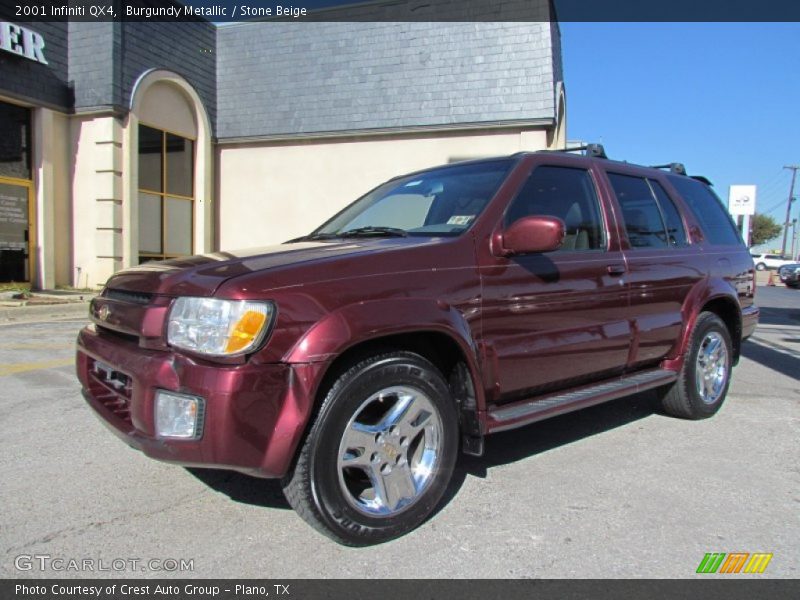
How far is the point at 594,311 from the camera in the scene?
368cm

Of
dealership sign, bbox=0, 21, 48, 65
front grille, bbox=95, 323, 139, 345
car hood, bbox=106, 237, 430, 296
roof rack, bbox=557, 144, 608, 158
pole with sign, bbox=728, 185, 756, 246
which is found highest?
dealership sign, bbox=0, 21, 48, 65

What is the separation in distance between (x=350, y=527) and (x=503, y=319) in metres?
1.28

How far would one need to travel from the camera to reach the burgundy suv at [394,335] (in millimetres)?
2412

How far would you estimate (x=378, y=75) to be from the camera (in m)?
14.9

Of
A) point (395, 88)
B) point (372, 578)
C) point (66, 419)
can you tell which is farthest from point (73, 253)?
point (372, 578)

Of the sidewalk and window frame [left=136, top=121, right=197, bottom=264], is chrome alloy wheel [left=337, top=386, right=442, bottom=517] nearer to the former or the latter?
the sidewalk

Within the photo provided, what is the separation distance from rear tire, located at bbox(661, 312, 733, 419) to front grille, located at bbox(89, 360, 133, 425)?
3709mm

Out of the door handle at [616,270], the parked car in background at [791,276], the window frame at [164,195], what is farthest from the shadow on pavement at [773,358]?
the parked car in background at [791,276]

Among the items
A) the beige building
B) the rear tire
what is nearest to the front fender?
the rear tire

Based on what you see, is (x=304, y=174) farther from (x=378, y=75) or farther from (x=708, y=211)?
(x=708, y=211)

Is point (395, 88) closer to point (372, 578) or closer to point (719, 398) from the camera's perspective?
point (719, 398)

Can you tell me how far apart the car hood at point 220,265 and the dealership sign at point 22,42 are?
35.7ft

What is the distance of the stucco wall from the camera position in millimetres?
14703

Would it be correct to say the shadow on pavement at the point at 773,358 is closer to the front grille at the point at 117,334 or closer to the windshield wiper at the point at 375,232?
Answer: the windshield wiper at the point at 375,232
